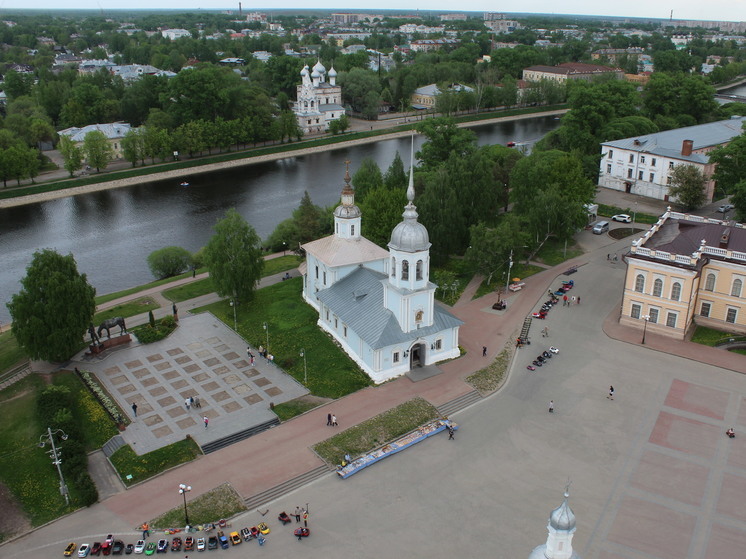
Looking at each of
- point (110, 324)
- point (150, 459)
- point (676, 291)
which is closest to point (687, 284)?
point (676, 291)

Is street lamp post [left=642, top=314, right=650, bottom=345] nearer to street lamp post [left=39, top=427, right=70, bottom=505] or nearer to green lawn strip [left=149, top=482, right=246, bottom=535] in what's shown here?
green lawn strip [left=149, top=482, right=246, bottom=535]

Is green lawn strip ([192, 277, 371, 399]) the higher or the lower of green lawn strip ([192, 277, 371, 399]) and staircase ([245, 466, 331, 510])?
the higher

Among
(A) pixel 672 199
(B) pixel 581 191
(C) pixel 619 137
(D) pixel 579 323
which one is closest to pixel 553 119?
(C) pixel 619 137

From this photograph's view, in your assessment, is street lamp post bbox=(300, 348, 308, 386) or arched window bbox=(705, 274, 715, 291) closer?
street lamp post bbox=(300, 348, 308, 386)

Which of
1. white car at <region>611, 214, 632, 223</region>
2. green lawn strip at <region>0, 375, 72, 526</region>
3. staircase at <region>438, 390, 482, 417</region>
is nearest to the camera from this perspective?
green lawn strip at <region>0, 375, 72, 526</region>

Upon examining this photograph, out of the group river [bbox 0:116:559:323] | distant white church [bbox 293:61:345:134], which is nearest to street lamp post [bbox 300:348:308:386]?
river [bbox 0:116:559:323]

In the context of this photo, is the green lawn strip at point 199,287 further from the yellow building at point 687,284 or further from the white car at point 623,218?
the white car at point 623,218

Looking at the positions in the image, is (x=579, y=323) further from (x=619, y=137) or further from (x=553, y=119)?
(x=553, y=119)
